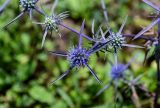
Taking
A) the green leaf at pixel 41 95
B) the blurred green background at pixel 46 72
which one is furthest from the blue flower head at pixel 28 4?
the green leaf at pixel 41 95

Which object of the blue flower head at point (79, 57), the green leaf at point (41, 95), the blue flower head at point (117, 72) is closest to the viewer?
the blue flower head at point (79, 57)

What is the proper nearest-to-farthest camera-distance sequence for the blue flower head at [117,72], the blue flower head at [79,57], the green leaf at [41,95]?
the blue flower head at [79,57]
the blue flower head at [117,72]
the green leaf at [41,95]

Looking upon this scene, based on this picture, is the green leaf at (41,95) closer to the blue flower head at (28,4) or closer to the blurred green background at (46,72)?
the blurred green background at (46,72)

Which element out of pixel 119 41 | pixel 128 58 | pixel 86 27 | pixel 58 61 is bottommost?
pixel 119 41

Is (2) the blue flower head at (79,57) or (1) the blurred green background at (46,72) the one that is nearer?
(2) the blue flower head at (79,57)

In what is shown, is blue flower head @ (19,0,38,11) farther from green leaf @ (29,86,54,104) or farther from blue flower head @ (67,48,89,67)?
green leaf @ (29,86,54,104)

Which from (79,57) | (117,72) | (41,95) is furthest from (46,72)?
(79,57)

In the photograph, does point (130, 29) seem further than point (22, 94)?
Yes

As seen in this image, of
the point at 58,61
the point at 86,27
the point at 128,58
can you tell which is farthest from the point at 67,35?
the point at 128,58

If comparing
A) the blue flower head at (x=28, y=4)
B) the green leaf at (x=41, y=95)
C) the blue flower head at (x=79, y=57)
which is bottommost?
the blue flower head at (x=79, y=57)

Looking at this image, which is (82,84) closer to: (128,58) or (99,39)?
(128,58)

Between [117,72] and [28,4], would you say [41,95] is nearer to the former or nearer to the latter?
[117,72]
